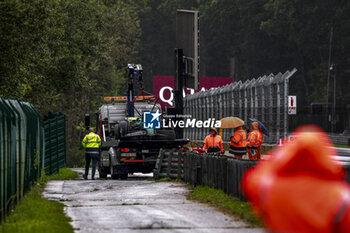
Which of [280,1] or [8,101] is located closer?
[8,101]

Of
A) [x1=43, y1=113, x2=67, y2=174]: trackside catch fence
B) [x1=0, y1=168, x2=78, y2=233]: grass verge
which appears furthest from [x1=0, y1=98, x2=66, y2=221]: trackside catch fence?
[x1=43, y1=113, x2=67, y2=174]: trackside catch fence

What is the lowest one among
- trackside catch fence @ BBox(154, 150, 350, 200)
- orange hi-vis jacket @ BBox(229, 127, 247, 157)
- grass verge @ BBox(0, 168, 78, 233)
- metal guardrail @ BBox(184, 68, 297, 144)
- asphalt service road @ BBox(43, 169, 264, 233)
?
asphalt service road @ BBox(43, 169, 264, 233)

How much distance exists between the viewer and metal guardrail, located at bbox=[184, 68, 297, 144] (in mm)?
29578

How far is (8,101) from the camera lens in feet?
45.5

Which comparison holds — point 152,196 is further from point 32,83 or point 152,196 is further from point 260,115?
point 260,115

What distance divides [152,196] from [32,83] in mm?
12601

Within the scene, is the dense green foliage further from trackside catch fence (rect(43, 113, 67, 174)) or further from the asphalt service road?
the asphalt service road

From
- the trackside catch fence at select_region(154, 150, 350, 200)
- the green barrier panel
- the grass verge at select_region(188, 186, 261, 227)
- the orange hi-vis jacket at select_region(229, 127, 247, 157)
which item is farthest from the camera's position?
the orange hi-vis jacket at select_region(229, 127, 247, 157)

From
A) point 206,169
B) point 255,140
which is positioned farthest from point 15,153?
point 255,140

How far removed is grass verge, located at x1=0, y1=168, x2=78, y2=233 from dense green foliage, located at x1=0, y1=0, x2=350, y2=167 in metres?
7.21

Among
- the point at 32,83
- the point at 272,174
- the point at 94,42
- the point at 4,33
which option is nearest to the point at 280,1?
the point at 94,42

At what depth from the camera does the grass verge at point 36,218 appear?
1101 cm

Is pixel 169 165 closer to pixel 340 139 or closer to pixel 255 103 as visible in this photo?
pixel 255 103

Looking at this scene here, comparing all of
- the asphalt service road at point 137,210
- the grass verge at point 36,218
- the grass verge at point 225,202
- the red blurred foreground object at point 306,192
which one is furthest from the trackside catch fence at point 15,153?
the red blurred foreground object at point 306,192
